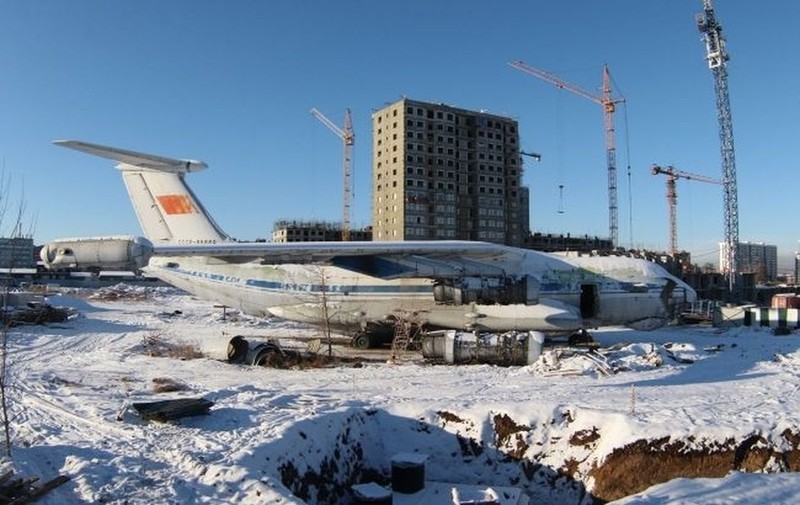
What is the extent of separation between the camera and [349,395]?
1382 cm

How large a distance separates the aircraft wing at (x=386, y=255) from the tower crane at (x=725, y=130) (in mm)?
51263

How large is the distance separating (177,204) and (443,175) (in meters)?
93.5

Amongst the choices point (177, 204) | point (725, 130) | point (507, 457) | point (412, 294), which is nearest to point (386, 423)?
point (507, 457)

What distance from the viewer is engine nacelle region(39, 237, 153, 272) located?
16.8 m

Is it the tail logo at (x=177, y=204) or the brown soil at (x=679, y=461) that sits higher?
the tail logo at (x=177, y=204)

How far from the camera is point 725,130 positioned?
66125 mm

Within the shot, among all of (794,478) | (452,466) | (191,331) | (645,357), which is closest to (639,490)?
(794,478)

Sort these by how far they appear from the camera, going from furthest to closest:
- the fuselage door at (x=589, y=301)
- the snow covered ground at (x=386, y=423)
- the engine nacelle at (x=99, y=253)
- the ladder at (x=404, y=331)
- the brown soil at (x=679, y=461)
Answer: the fuselage door at (x=589, y=301), the ladder at (x=404, y=331), the engine nacelle at (x=99, y=253), the brown soil at (x=679, y=461), the snow covered ground at (x=386, y=423)

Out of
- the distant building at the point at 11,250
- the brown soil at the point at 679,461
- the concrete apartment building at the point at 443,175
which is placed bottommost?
the brown soil at the point at 679,461

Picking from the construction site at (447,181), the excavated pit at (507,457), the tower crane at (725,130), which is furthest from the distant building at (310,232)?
the excavated pit at (507,457)

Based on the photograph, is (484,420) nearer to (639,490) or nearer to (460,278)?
(639,490)

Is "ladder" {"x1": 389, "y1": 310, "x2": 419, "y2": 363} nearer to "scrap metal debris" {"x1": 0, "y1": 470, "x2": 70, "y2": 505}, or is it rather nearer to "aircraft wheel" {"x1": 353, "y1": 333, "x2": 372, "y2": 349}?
"aircraft wheel" {"x1": 353, "y1": 333, "x2": 372, "y2": 349}

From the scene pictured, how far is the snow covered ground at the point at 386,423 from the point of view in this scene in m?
8.34

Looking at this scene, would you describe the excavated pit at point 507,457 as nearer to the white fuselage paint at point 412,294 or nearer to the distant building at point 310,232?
the white fuselage paint at point 412,294
